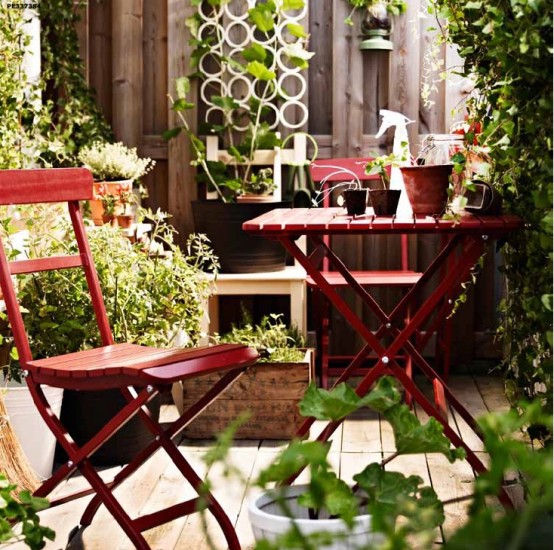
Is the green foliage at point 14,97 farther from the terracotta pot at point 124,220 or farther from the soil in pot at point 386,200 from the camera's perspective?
the soil in pot at point 386,200

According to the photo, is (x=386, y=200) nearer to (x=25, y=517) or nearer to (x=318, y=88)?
(x=25, y=517)

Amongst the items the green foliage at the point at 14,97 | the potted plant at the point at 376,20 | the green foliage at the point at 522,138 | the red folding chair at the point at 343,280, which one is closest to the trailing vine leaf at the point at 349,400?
the green foliage at the point at 522,138

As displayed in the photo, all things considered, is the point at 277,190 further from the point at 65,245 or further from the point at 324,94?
the point at 65,245

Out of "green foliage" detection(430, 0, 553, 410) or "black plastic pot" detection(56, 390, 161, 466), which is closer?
"green foliage" detection(430, 0, 553, 410)

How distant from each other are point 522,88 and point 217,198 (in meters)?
2.67

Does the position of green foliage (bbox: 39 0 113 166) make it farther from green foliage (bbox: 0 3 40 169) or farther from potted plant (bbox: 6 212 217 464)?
potted plant (bbox: 6 212 217 464)

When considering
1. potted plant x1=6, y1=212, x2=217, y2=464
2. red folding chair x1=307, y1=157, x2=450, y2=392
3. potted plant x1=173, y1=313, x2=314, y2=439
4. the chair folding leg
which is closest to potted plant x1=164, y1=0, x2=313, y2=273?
red folding chair x1=307, y1=157, x2=450, y2=392

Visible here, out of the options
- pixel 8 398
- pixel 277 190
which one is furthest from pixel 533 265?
pixel 277 190

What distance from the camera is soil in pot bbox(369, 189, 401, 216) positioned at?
325cm

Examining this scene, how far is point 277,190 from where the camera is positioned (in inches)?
203

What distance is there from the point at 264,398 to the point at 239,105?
1.60m

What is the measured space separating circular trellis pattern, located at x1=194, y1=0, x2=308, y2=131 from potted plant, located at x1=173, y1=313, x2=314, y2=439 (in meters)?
1.43

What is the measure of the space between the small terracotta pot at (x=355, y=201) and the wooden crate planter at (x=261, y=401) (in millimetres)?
1036

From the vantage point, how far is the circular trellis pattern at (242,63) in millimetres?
5152
